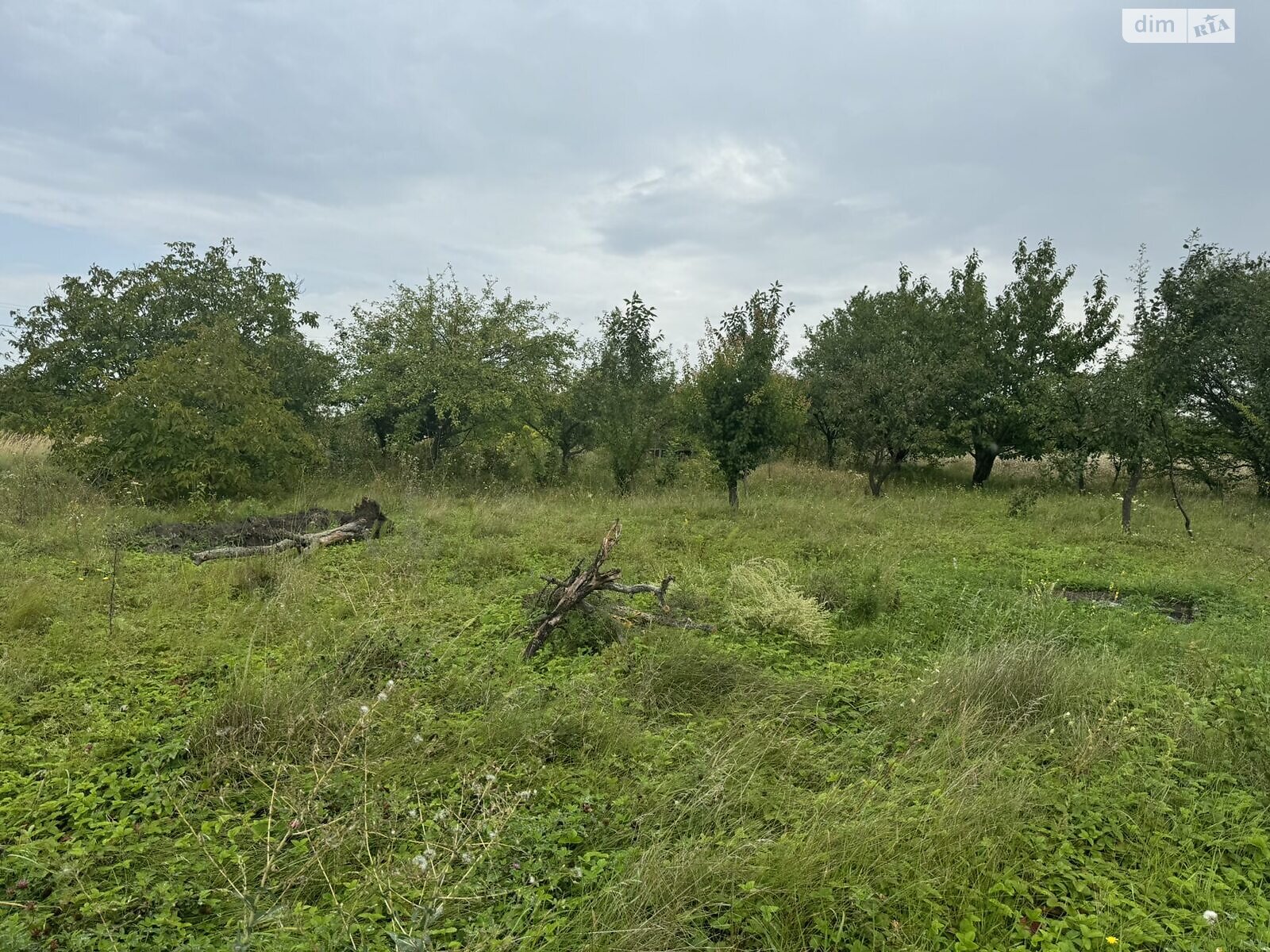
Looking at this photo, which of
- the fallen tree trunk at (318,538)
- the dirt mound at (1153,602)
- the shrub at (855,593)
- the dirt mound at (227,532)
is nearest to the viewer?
the shrub at (855,593)

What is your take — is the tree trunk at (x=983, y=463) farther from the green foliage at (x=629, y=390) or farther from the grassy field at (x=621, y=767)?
the grassy field at (x=621, y=767)

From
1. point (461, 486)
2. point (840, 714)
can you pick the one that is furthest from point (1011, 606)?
point (461, 486)

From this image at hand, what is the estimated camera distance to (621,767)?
340cm

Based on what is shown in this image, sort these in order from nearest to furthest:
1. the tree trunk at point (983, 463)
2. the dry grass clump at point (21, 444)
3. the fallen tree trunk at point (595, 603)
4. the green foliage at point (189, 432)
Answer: the fallen tree trunk at point (595, 603) → the green foliage at point (189, 432) → the dry grass clump at point (21, 444) → the tree trunk at point (983, 463)

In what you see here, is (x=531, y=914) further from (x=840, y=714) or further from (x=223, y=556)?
(x=223, y=556)

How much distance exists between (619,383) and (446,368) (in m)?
4.24

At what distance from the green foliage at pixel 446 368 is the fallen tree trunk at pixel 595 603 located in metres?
10.3

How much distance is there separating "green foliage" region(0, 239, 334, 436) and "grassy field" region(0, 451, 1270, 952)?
8609mm

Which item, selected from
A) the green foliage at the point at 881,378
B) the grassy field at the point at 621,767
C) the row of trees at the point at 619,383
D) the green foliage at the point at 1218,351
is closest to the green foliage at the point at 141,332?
the row of trees at the point at 619,383

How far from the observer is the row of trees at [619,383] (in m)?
11.4

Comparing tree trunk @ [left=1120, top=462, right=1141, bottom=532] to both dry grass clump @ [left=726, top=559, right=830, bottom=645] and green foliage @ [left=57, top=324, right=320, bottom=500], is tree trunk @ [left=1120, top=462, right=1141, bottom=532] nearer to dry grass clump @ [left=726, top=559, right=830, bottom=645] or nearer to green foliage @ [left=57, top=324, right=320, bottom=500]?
dry grass clump @ [left=726, top=559, right=830, bottom=645]

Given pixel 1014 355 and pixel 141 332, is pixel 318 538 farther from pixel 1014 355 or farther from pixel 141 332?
pixel 1014 355

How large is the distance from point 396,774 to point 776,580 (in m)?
→ 4.03

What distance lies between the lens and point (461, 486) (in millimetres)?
14906
